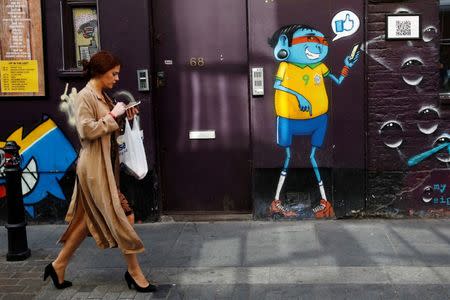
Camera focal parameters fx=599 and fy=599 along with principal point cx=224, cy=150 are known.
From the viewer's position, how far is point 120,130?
15.9ft

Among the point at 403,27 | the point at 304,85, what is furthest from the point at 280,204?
the point at 403,27

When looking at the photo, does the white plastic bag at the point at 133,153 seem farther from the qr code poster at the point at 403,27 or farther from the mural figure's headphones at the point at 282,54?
the qr code poster at the point at 403,27

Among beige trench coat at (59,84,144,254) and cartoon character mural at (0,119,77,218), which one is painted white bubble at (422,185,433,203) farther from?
cartoon character mural at (0,119,77,218)

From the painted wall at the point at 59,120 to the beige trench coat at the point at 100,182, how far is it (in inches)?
78.1

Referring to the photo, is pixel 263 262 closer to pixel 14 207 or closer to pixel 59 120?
pixel 14 207

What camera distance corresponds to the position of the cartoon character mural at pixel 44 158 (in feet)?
Answer: 22.3

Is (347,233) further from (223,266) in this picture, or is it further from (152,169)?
(152,169)

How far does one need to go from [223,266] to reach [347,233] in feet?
5.09

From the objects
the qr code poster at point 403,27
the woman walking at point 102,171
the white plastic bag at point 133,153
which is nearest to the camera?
the woman walking at point 102,171

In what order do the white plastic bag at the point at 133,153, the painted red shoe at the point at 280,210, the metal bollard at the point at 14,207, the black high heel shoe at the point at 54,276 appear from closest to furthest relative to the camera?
the white plastic bag at the point at 133,153
the black high heel shoe at the point at 54,276
the metal bollard at the point at 14,207
the painted red shoe at the point at 280,210

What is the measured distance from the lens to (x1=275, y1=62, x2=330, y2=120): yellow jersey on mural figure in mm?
6543

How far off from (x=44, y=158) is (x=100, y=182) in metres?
2.45

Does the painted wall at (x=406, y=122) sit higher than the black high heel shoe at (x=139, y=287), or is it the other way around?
the painted wall at (x=406, y=122)

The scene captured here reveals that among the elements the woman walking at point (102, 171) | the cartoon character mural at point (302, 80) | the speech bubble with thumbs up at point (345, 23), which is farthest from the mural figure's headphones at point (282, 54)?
the woman walking at point (102, 171)
